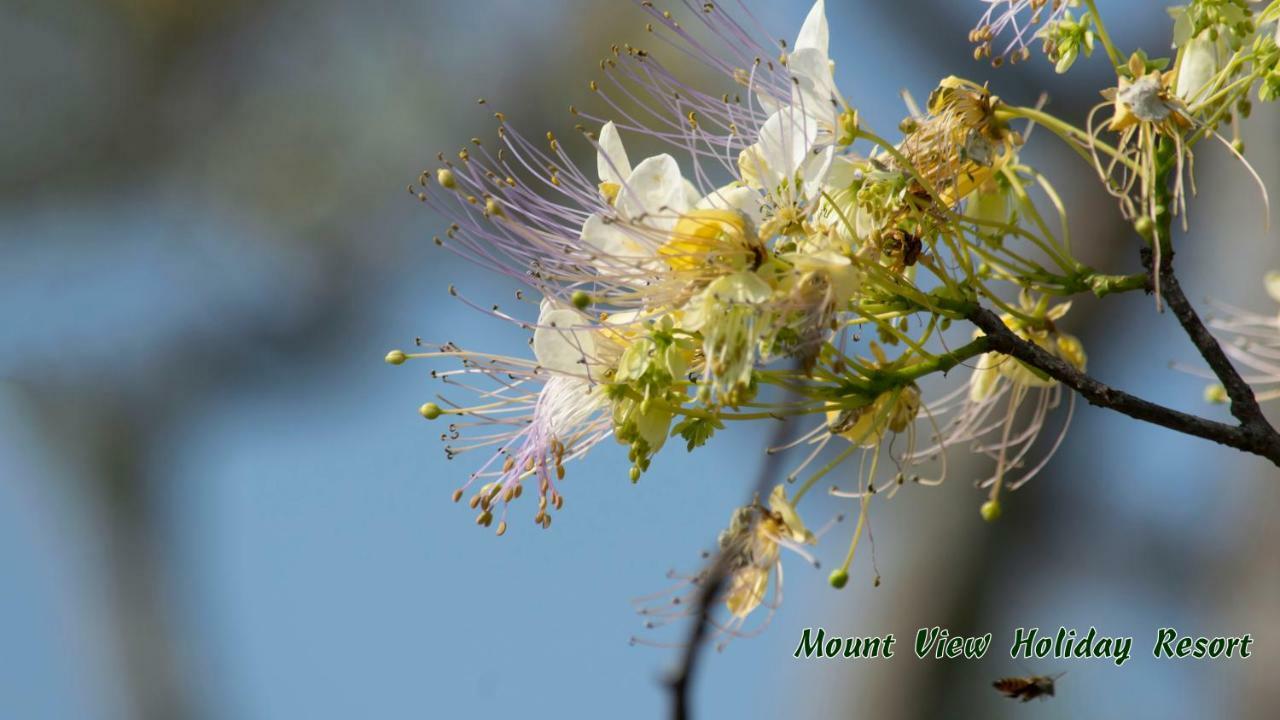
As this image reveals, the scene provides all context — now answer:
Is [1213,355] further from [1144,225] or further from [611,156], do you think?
[611,156]

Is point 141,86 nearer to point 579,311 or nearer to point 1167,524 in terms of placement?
point 1167,524

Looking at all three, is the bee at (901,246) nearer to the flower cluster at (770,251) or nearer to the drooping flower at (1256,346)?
the flower cluster at (770,251)

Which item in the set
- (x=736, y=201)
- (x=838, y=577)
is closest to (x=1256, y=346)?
(x=838, y=577)

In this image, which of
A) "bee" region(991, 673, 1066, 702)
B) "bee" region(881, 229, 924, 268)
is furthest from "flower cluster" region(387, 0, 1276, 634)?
"bee" region(991, 673, 1066, 702)

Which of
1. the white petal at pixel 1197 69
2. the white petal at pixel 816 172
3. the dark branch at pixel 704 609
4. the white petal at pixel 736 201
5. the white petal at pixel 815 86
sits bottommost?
the dark branch at pixel 704 609

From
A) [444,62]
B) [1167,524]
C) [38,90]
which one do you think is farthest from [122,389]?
[1167,524]

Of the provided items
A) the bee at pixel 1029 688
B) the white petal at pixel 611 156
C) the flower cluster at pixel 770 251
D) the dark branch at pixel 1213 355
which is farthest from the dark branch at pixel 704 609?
the bee at pixel 1029 688
